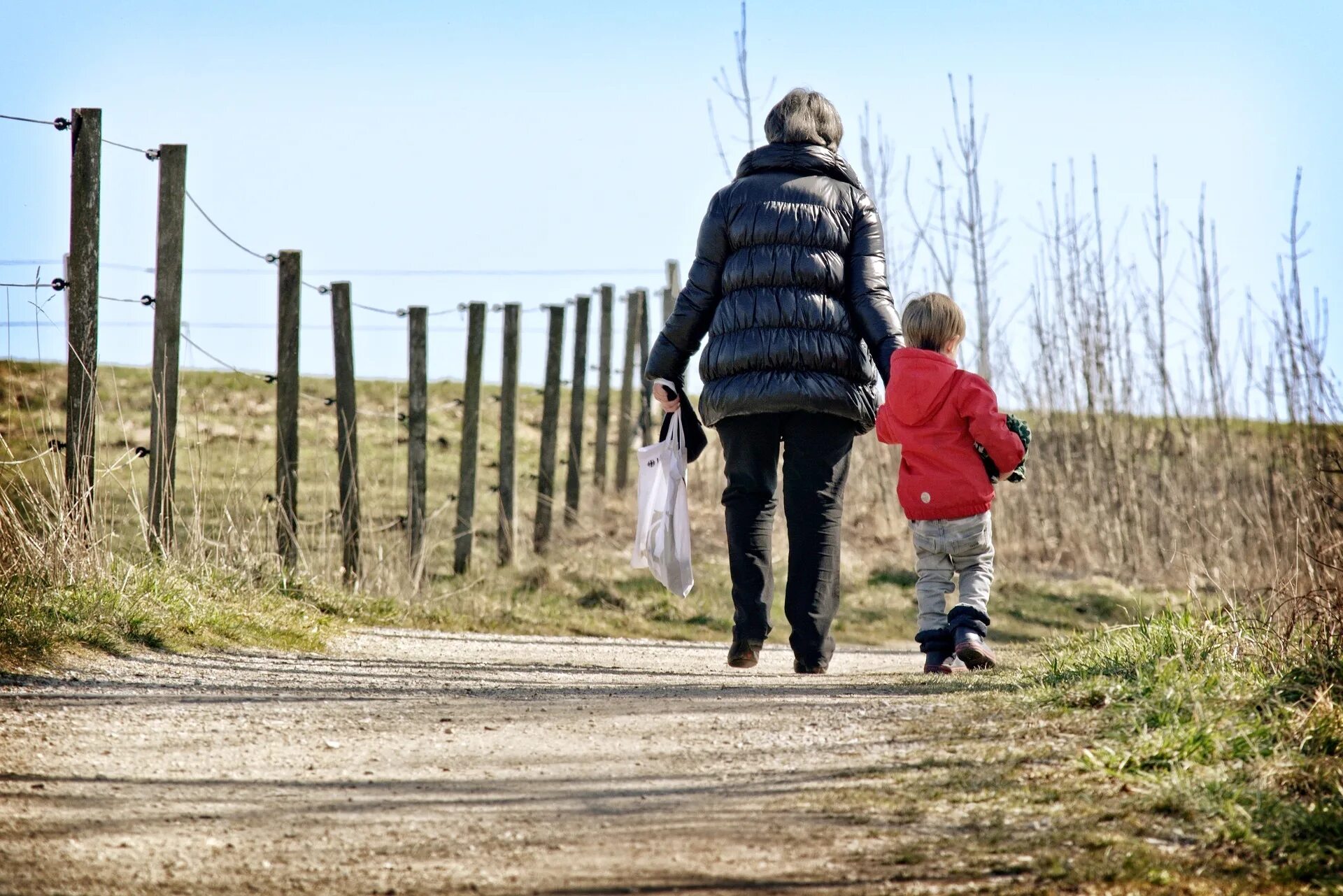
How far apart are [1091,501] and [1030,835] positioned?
35.2 ft

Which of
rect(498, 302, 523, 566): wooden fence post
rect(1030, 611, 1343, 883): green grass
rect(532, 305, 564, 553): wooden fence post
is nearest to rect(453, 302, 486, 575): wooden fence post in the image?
rect(498, 302, 523, 566): wooden fence post

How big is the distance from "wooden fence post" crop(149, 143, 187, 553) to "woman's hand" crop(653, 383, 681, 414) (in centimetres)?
275

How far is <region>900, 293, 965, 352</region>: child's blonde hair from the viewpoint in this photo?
5461 mm

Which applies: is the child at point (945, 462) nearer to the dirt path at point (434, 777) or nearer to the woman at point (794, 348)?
the woman at point (794, 348)

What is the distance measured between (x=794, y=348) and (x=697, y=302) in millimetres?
531

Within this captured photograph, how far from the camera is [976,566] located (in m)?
5.53

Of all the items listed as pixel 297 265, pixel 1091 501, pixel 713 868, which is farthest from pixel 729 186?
pixel 1091 501

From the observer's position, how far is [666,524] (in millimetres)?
6105

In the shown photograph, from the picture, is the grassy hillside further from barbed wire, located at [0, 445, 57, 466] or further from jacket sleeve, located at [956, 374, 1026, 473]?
jacket sleeve, located at [956, 374, 1026, 473]

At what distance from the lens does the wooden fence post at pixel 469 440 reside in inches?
434

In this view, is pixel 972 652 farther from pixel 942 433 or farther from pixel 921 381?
pixel 921 381

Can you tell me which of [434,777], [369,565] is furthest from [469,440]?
[434,777]

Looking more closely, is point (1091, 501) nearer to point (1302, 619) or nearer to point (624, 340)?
point (624, 340)

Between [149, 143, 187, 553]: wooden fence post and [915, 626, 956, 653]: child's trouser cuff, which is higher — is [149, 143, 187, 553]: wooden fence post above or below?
above
